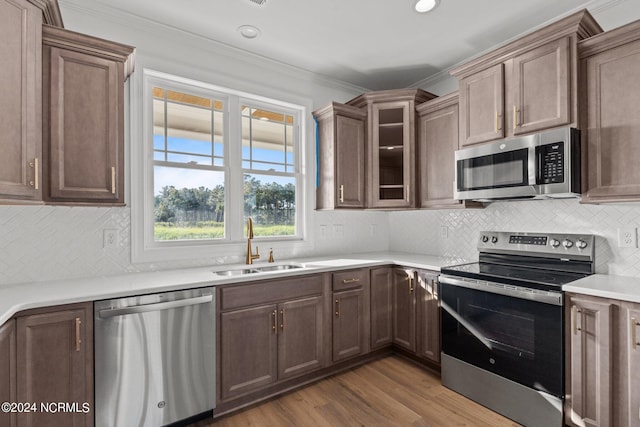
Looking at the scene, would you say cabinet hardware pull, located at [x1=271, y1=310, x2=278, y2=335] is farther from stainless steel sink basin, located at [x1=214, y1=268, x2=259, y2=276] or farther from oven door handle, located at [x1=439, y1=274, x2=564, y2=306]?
oven door handle, located at [x1=439, y1=274, x2=564, y2=306]

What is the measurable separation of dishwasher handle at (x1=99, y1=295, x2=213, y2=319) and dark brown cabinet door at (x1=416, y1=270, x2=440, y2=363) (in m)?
1.72

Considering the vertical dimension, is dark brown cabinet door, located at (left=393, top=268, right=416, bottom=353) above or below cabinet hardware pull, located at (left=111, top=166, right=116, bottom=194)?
below

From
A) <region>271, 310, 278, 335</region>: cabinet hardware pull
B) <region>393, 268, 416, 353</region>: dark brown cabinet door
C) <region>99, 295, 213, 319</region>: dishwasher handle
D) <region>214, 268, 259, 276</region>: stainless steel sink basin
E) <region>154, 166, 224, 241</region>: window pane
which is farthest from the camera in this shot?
<region>393, 268, 416, 353</region>: dark brown cabinet door

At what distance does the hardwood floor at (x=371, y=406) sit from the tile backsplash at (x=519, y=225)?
1266 millimetres

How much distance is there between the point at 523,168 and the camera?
2.27m

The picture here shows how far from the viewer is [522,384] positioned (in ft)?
6.82

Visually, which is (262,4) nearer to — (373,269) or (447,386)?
(373,269)

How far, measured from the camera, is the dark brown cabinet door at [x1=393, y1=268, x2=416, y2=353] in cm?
289

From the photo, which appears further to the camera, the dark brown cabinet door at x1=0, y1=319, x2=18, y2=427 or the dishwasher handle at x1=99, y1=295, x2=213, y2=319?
the dishwasher handle at x1=99, y1=295, x2=213, y2=319

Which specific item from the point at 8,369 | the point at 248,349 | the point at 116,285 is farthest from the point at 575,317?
the point at 8,369

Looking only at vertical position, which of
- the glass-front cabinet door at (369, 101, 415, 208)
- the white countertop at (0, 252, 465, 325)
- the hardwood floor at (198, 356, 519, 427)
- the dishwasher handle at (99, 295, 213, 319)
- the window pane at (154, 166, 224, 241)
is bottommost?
the hardwood floor at (198, 356, 519, 427)

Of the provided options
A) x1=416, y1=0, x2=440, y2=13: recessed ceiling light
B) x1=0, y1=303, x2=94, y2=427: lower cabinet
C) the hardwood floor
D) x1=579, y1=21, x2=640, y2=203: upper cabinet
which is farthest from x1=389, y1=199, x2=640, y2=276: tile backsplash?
x1=0, y1=303, x2=94, y2=427: lower cabinet

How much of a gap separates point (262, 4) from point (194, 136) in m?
1.20

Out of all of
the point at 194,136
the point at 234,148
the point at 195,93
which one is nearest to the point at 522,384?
the point at 234,148
